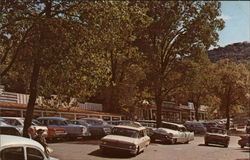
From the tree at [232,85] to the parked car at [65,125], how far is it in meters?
30.6

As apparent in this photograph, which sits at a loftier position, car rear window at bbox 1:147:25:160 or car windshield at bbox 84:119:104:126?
car rear window at bbox 1:147:25:160

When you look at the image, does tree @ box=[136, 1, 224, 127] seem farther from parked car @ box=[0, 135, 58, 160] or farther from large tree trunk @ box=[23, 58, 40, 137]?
parked car @ box=[0, 135, 58, 160]

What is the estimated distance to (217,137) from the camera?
26.9 m

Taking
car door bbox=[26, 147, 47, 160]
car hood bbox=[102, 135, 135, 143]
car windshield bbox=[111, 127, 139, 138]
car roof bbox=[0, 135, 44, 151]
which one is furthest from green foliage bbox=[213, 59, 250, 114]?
car roof bbox=[0, 135, 44, 151]

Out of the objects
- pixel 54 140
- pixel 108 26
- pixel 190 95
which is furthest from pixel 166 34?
pixel 190 95

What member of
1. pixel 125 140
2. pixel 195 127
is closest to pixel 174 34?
pixel 125 140

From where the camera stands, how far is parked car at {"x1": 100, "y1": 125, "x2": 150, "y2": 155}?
17578 millimetres

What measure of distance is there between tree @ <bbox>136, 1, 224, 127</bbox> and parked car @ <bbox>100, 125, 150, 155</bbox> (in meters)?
11.7

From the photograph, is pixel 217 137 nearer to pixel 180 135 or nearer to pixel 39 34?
pixel 180 135

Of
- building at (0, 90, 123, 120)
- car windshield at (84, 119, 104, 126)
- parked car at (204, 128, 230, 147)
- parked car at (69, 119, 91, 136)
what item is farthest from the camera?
car windshield at (84, 119, 104, 126)

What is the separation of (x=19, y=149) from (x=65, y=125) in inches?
656

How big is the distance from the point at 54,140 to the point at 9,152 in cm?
1723

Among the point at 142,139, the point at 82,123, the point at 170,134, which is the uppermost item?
the point at 82,123

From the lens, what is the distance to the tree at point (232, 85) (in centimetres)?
5170
